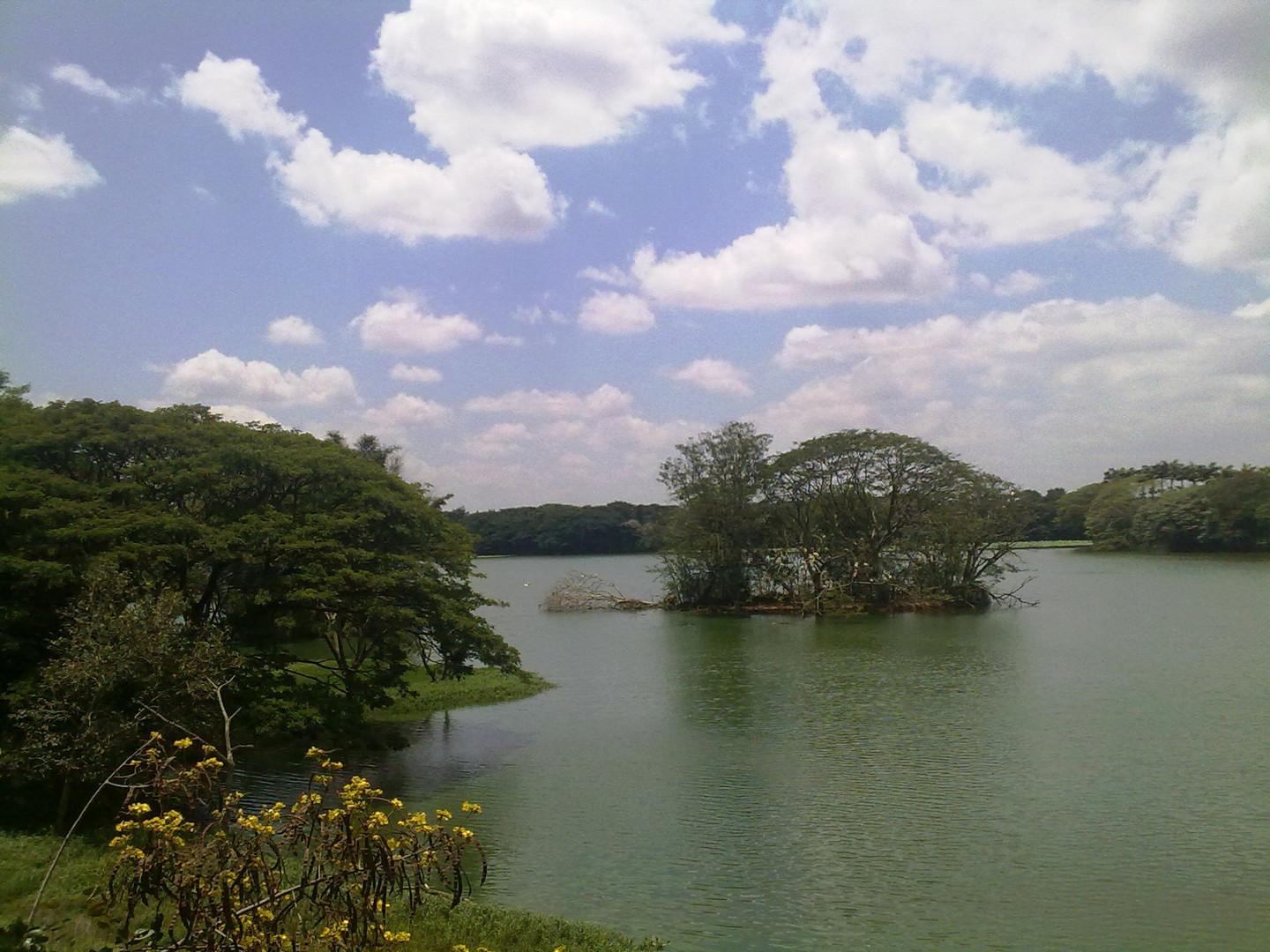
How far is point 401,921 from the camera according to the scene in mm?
10086

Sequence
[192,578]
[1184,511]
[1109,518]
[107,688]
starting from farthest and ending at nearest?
1. [1109,518]
2. [1184,511]
3. [192,578]
4. [107,688]

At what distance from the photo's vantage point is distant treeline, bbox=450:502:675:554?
11288 centimetres

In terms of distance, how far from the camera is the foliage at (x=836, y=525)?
45.7 m

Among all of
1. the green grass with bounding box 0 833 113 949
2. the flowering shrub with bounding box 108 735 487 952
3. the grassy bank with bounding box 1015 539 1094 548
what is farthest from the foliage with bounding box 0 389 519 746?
the grassy bank with bounding box 1015 539 1094 548

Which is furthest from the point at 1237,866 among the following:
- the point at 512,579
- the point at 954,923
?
the point at 512,579

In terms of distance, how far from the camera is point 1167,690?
2289cm

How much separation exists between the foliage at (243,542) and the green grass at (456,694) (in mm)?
2722

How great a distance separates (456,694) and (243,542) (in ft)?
34.1

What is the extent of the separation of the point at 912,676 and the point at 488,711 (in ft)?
37.7

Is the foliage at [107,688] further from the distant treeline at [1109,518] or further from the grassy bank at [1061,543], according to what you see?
the grassy bank at [1061,543]

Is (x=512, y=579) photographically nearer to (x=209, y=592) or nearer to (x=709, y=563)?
(x=709, y=563)

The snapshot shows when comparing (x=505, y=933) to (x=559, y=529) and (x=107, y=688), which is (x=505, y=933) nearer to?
(x=107, y=688)

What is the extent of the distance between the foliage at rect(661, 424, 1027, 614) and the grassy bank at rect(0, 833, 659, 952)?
3740 centimetres

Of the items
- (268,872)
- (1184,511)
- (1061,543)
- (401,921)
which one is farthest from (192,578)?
(1061,543)
